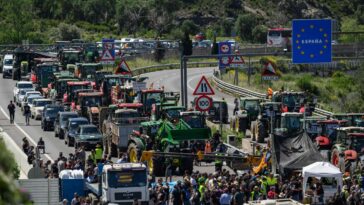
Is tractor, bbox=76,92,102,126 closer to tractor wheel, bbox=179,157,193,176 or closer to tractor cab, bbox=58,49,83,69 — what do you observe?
tractor wheel, bbox=179,157,193,176

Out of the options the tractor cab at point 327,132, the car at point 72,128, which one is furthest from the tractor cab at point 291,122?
the car at point 72,128

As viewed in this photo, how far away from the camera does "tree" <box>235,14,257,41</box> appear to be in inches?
4456

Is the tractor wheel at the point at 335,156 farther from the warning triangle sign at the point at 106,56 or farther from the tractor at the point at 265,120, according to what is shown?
the warning triangle sign at the point at 106,56

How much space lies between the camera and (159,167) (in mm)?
30609

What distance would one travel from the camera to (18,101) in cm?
5528

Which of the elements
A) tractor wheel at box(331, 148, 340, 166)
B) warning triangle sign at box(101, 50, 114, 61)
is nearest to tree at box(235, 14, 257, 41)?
warning triangle sign at box(101, 50, 114, 61)

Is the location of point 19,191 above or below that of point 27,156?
above

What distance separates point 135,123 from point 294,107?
36.4 feet

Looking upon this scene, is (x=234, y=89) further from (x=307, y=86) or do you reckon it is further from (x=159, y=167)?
(x=159, y=167)

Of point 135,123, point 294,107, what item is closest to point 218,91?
point 294,107

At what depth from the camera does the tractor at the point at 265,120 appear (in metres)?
39.1

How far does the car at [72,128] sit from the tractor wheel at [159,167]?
9.05m

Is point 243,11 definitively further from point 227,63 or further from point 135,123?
point 135,123

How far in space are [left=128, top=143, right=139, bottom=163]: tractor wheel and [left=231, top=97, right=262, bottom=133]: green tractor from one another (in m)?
11.8
